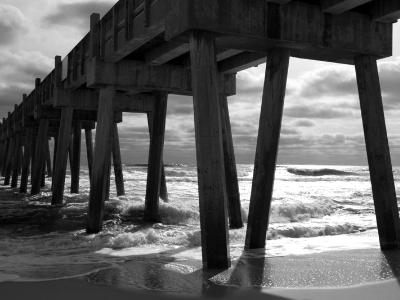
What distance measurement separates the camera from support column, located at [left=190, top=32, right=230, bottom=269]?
22.8 feet

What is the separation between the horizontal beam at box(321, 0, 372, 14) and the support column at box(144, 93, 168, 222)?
636 centimetres

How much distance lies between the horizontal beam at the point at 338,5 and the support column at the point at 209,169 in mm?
2819

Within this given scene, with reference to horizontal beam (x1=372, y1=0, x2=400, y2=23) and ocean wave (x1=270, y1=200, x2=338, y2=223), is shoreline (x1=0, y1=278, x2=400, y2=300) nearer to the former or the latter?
horizontal beam (x1=372, y1=0, x2=400, y2=23)

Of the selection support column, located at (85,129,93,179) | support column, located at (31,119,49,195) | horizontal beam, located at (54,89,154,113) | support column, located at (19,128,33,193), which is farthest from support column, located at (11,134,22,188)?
horizontal beam, located at (54,89,154,113)

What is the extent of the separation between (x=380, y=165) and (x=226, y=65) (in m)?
5.44

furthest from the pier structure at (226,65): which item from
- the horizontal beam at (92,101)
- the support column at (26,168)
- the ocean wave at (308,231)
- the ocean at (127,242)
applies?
the support column at (26,168)

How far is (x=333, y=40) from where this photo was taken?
8.72 metres

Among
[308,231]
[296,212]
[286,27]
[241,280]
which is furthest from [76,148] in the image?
[241,280]

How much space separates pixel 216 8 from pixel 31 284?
478 cm

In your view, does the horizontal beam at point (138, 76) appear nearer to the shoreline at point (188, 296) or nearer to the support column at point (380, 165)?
the support column at point (380, 165)

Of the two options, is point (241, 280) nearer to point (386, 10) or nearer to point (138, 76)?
point (386, 10)

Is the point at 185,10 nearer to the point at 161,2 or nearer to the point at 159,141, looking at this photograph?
the point at 161,2

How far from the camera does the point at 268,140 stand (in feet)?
27.5

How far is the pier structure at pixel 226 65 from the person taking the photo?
7062 millimetres
